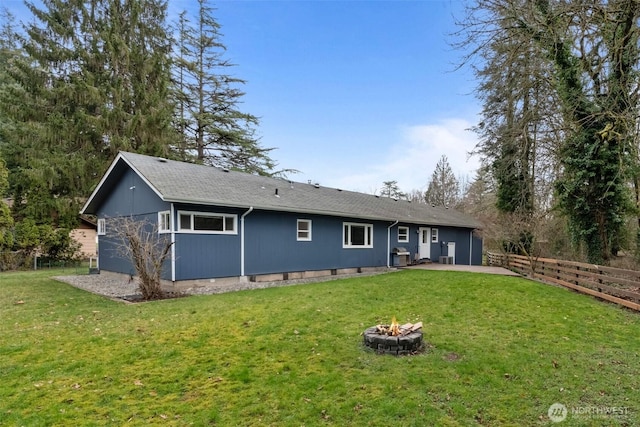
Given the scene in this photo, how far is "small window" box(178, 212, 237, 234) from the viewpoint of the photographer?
10.3 m

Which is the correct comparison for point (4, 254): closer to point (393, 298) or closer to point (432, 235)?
→ point (393, 298)

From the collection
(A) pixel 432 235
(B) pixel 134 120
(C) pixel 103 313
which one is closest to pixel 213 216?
(C) pixel 103 313

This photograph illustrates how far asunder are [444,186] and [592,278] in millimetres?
29970

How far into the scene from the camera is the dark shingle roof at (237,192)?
34.7ft

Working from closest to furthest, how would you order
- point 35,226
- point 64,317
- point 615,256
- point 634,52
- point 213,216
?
point 64,317, point 634,52, point 213,216, point 615,256, point 35,226

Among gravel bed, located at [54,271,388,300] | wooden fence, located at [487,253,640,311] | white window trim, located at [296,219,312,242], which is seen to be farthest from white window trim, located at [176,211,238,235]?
wooden fence, located at [487,253,640,311]

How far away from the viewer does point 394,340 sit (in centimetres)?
470

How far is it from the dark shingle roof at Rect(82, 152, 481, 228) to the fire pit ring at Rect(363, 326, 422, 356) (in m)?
6.92

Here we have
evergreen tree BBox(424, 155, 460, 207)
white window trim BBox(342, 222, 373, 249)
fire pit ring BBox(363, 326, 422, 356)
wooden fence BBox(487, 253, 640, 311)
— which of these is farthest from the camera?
evergreen tree BBox(424, 155, 460, 207)

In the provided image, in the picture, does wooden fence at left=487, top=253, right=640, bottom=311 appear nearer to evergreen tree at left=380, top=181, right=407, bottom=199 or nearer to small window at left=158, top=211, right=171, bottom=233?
small window at left=158, top=211, right=171, bottom=233

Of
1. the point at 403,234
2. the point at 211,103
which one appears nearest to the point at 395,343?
the point at 403,234

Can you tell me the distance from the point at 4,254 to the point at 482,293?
65.1ft

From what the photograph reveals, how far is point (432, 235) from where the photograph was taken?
64.1ft

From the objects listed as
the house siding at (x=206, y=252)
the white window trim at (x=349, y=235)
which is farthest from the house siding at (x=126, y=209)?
the white window trim at (x=349, y=235)
